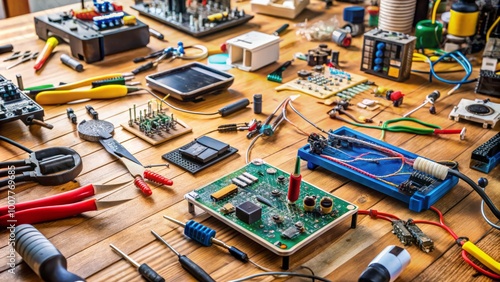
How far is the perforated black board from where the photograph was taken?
4.96 ft

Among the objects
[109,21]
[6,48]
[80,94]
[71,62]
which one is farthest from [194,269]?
[6,48]

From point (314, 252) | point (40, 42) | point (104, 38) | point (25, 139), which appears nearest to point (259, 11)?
point (104, 38)

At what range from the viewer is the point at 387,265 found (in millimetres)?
1118

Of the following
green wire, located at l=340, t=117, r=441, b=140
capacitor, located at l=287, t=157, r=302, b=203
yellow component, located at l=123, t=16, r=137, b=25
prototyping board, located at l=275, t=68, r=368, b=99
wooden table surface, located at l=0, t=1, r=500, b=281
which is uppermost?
yellow component, located at l=123, t=16, r=137, b=25

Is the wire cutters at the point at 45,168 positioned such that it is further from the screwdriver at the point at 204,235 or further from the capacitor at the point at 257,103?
the capacitor at the point at 257,103

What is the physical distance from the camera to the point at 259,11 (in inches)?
104

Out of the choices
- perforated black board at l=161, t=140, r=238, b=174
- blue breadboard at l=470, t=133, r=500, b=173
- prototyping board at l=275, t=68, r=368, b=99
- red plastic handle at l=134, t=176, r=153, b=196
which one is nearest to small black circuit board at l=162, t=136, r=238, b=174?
perforated black board at l=161, t=140, r=238, b=174

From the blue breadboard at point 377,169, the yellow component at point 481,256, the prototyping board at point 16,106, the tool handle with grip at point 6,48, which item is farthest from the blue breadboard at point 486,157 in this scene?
the tool handle with grip at point 6,48

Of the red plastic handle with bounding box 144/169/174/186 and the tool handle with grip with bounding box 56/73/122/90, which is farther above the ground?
the tool handle with grip with bounding box 56/73/122/90

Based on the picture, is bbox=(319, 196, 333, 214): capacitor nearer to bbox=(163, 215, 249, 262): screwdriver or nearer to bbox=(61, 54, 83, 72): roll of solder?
bbox=(163, 215, 249, 262): screwdriver

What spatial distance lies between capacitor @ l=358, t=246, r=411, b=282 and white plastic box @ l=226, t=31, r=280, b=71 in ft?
3.49

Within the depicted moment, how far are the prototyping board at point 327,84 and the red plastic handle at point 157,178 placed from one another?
2.11ft

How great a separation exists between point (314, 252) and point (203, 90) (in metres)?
0.78

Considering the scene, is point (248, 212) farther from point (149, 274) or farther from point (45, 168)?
point (45, 168)
